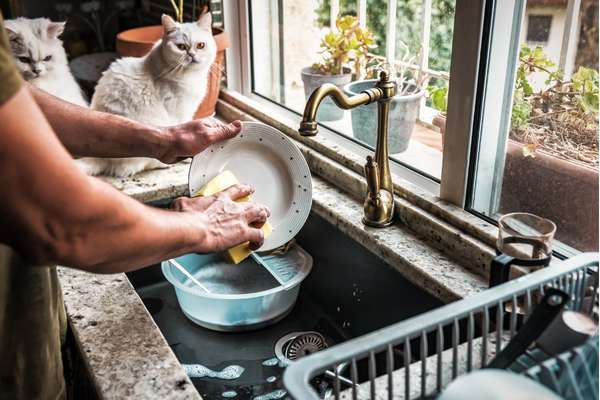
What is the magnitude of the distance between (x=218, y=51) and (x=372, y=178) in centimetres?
73

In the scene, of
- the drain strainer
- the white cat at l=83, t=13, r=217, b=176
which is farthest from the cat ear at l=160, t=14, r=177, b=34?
the drain strainer

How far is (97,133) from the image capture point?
3.37 ft

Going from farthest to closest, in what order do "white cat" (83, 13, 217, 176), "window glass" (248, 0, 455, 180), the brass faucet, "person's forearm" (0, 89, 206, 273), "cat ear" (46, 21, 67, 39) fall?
"cat ear" (46, 21, 67, 39) → "white cat" (83, 13, 217, 176) → "window glass" (248, 0, 455, 180) → the brass faucet → "person's forearm" (0, 89, 206, 273)

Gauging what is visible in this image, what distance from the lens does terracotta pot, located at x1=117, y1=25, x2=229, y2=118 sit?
1.62 meters

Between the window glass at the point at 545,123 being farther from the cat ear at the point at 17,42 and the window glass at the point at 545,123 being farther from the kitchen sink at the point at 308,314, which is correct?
the cat ear at the point at 17,42

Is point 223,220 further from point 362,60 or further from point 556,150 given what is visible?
point 362,60

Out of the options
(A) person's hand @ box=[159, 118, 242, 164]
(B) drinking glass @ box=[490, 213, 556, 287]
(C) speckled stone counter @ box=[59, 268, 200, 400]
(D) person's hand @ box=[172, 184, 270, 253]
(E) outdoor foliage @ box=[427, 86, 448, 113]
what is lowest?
(C) speckled stone counter @ box=[59, 268, 200, 400]

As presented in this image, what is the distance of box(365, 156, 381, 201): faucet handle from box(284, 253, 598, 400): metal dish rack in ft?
1.05

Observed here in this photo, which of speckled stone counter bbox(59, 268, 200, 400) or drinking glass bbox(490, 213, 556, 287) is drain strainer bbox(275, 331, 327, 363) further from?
drinking glass bbox(490, 213, 556, 287)

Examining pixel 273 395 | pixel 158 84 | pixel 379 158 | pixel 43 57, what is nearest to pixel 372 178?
pixel 379 158

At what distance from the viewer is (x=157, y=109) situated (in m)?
1.48

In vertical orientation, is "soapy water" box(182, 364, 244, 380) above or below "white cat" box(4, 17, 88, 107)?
below

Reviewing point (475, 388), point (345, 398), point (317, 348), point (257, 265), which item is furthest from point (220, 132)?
point (475, 388)

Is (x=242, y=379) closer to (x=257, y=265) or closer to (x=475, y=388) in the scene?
(x=257, y=265)
